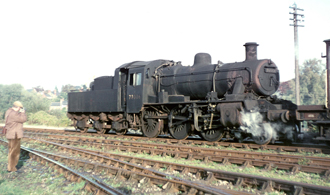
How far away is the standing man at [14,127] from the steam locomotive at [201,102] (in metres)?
6.13

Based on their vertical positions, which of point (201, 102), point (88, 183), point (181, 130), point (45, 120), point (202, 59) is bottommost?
point (88, 183)

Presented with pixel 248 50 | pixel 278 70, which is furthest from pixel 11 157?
pixel 278 70

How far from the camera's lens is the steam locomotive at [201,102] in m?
9.43

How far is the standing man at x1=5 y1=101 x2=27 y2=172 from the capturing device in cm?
698

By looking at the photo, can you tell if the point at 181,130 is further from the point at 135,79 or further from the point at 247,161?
the point at 247,161

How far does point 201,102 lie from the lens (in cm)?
1073

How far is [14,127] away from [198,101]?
6.51 metres

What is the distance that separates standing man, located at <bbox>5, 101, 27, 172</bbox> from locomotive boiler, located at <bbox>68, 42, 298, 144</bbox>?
615cm

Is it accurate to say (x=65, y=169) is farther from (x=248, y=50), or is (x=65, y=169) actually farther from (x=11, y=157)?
(x=248, y=50)

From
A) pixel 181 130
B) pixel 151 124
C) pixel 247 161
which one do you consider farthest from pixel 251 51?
pixel 151 124

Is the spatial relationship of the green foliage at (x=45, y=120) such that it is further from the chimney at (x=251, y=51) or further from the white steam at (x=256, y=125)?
the white steam at (x=256, y=125)

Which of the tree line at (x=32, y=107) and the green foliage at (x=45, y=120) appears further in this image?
the tree line at (x=32, y=107)

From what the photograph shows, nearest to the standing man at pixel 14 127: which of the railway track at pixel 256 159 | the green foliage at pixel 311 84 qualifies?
the railway track at pixel 256 159

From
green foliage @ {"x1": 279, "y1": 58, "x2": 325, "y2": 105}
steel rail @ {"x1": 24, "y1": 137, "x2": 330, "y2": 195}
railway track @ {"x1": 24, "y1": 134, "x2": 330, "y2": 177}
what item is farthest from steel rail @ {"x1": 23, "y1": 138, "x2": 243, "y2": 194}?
green foliage @ {"x1": 279, "y1": 58, "x2": 325, "y2": 105}
